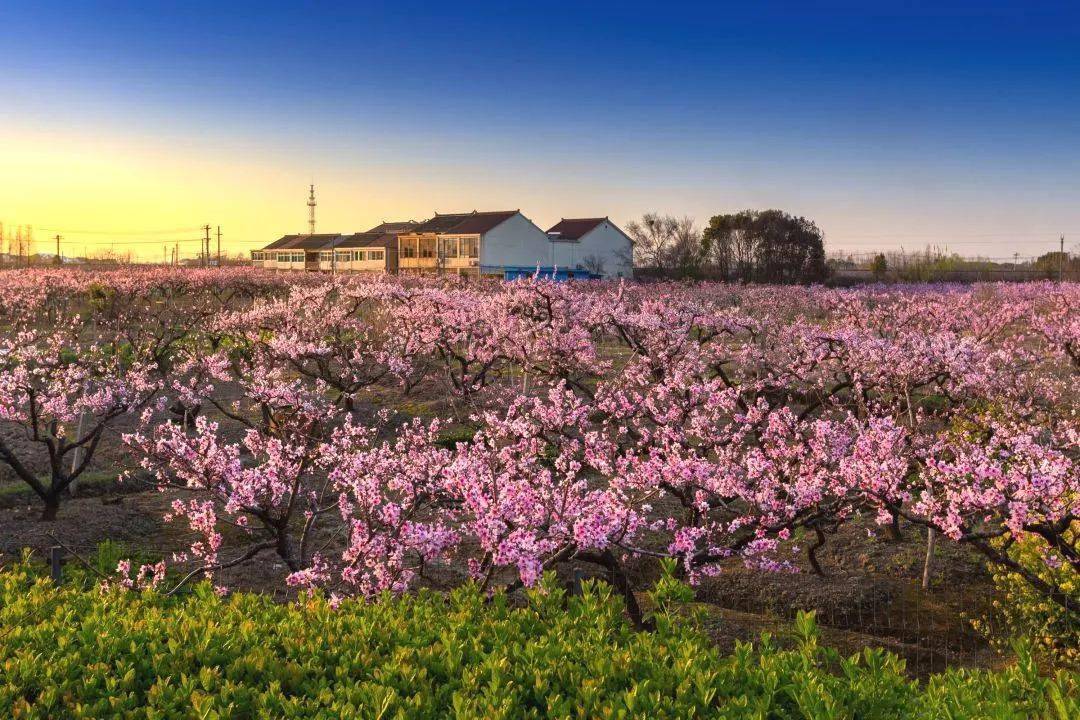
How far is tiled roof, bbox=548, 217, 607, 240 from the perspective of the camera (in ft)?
243

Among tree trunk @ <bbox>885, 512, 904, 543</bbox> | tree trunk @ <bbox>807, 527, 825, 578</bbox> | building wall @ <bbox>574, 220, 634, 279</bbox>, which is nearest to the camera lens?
tree trunk @ <bbox>807, 527, 825, 578</bbox>

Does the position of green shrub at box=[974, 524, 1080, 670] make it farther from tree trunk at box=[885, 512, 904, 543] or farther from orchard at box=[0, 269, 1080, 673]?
tree trunk at box=[885, 512, 904, 543]

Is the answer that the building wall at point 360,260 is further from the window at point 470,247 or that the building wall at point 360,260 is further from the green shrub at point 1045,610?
the green shrub at point 1045,610

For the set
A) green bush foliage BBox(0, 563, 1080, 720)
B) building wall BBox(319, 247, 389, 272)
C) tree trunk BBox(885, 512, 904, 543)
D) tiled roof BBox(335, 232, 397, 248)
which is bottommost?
tree trunk BBox(885, 512, 904, 543)

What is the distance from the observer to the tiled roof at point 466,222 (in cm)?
7106

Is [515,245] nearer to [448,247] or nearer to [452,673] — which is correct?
[448,247]

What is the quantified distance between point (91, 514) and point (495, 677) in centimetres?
783

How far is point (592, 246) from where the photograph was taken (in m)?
74.1

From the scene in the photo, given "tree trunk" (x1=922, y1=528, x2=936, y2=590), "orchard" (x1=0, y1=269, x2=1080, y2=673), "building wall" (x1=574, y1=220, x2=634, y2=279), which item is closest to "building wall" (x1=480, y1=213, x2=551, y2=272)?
"building wall" (x1=574, y1=220, x2=634, y2=279)

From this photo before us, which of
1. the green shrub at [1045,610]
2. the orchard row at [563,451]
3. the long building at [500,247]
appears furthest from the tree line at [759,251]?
the green shrub at [1045,610]

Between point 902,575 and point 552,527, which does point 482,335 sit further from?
point 552,527

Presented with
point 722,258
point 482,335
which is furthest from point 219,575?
point 722,258

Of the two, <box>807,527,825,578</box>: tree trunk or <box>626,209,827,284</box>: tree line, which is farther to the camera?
<box>626,209,827,284</box>: tree line

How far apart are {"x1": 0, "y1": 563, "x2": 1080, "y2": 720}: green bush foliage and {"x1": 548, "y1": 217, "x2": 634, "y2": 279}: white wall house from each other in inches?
2657
